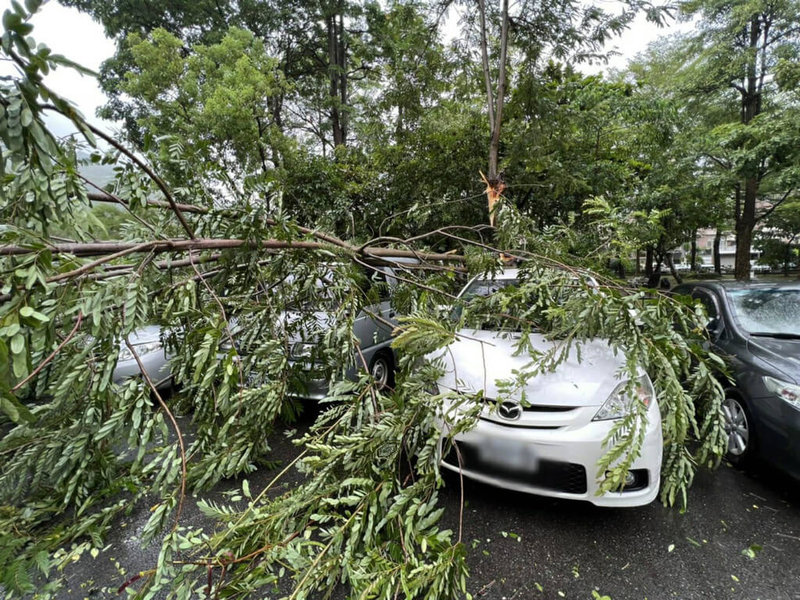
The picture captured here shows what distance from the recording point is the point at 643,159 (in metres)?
7.85

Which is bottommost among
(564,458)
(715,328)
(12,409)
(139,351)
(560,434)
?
(564,458)

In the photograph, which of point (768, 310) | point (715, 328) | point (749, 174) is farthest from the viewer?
point (749, 174)

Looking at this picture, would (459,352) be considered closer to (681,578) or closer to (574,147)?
(681,578)

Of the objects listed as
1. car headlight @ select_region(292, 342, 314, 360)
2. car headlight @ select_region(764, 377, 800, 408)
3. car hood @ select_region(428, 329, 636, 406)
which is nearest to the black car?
car headlight @ select_region(764, 377, 800, 408)

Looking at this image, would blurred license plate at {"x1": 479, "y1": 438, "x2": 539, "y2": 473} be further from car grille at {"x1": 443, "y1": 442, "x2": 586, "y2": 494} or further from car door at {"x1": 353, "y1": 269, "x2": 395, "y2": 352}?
car door at {"x1": 353, "y1": 269, "x2": 395, "y2": 352}

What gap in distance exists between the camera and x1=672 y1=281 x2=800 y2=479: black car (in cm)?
228

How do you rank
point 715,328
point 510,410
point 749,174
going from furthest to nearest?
point 749,174
point 715,328
point 510,410

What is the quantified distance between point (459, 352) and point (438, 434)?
77cm

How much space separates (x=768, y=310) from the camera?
3.09 meters

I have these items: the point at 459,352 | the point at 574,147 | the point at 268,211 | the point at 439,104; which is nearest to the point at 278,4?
the point at 439,104

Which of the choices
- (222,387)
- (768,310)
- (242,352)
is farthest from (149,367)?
(768,310)

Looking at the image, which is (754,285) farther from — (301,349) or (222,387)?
(222,387)

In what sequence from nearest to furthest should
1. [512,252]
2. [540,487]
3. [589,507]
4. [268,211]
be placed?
[540,487], [589,507], [268,211], [512,252]

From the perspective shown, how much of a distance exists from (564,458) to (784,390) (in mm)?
1638
